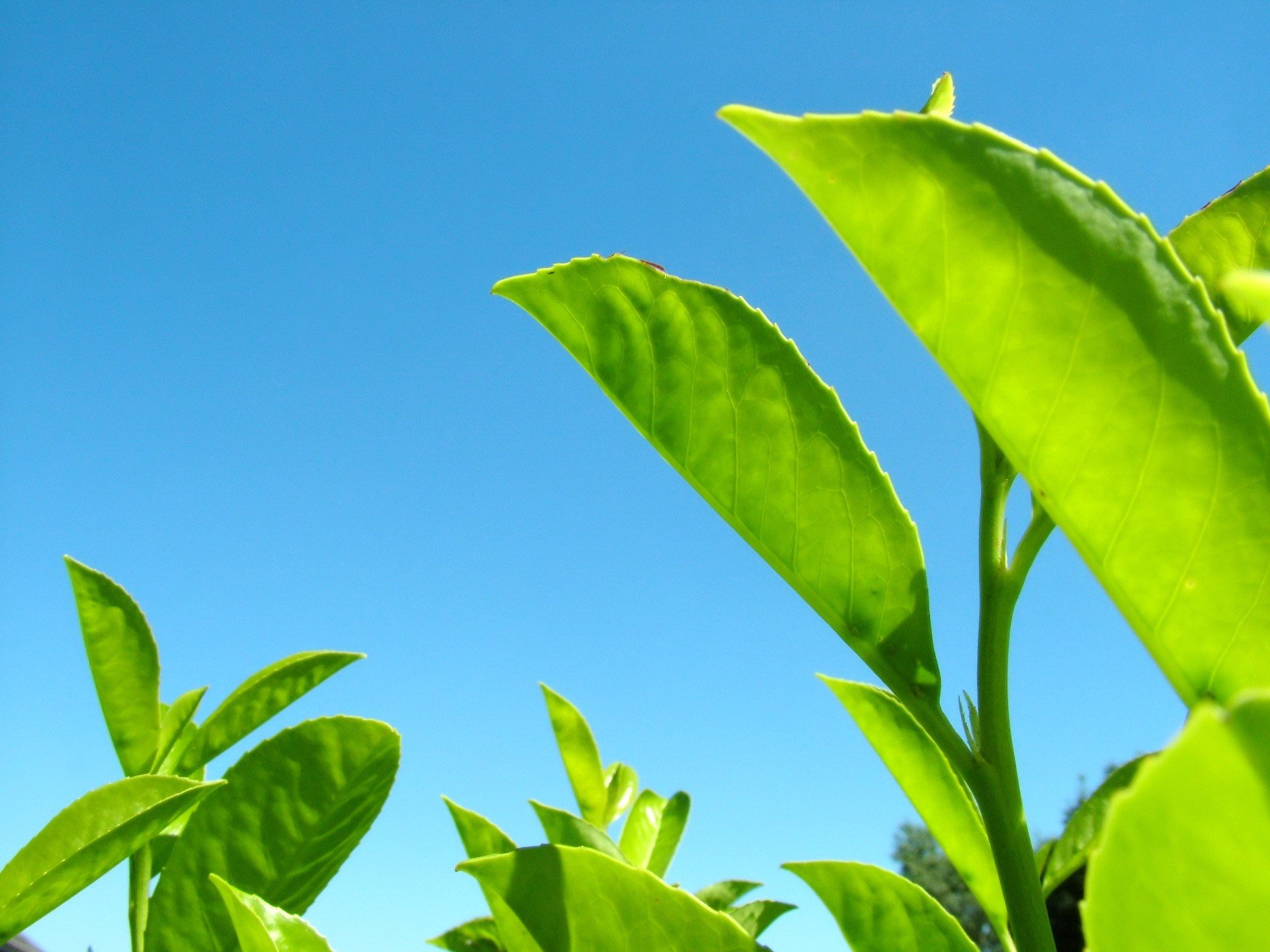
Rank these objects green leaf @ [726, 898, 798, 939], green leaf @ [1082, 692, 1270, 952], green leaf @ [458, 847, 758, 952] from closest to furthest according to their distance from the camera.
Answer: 1. green leaf @ [1082, 692, 1270, 952]
2. green leaf @ [458, 847, 758, 952]
3. green leaf @ [726, 898, 798, 939]

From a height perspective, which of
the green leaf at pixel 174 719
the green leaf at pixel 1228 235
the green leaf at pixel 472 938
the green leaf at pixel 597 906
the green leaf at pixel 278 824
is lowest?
the green leaf at pixel 472 938

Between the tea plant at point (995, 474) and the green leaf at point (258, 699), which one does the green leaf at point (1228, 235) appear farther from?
the green leaf at point (258, 699)

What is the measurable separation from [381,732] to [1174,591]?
108 cm

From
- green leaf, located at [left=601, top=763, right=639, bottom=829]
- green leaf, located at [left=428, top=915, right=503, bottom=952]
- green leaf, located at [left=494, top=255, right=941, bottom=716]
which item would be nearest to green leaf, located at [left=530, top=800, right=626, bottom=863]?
green leaf, located at [left=494, top=255, right=941, bottom=716]

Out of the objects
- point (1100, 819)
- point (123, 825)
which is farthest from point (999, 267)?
point (123, 825)

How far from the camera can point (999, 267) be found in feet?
2.44

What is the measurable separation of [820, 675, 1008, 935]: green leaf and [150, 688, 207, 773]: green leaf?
3.83 feet

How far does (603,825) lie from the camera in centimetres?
269

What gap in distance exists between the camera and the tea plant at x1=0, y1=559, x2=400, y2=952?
51.8 inches

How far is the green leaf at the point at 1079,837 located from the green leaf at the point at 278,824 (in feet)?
3.18

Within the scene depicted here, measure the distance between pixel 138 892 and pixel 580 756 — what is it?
47.4 inches

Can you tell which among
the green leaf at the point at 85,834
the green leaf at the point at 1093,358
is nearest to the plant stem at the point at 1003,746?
the green leaf at the point at 1093,358

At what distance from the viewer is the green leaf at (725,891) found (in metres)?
2.19

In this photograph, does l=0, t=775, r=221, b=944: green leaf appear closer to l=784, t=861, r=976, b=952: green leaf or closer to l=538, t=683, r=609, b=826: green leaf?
l=784, t=861, r=976, b=952: green leaf
